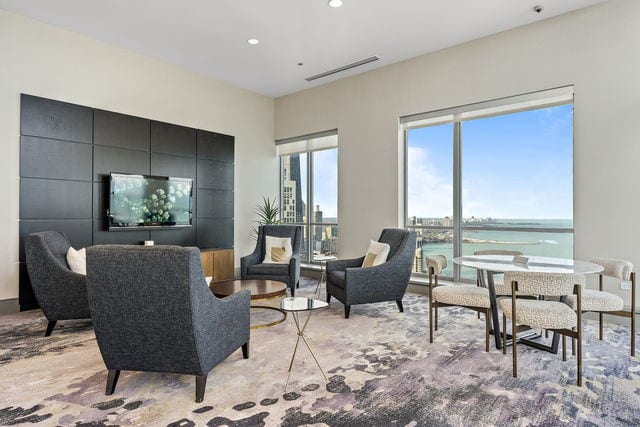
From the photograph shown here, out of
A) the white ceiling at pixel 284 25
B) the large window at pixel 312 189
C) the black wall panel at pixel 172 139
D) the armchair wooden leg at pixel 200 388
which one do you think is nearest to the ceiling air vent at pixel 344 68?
the white ceiling at pixel 284 25

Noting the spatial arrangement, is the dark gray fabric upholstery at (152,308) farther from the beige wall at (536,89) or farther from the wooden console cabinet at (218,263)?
the beige wall at (536,89)

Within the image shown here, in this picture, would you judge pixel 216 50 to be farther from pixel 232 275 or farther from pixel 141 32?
pixel 232 275

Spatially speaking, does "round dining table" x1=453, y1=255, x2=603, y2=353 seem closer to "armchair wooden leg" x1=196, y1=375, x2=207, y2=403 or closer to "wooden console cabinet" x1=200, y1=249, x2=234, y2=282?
"armchair wooden leg" x1=196, y1=375, x2=207, y2=403

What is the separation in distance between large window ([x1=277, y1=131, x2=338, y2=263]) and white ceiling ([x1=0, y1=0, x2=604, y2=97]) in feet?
5.48

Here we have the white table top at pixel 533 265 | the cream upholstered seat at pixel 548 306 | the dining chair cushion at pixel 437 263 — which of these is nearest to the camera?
the cream upholstered seat at pixel 548 306

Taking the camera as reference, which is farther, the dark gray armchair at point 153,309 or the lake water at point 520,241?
the lake water at point 520,241

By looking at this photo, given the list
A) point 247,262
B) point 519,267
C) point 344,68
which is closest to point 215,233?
point 247,262

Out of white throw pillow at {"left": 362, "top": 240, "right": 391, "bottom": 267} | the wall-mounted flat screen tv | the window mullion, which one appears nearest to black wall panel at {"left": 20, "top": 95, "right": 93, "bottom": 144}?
the wall-mounted flat screen tv

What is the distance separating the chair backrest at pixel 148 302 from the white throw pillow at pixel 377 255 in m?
2.63

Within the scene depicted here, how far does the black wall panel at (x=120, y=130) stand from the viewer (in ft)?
16.7

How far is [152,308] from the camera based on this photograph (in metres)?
2.18

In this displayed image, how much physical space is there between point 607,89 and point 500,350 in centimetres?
311

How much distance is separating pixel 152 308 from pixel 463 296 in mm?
2456

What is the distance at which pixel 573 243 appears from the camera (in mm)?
4332
